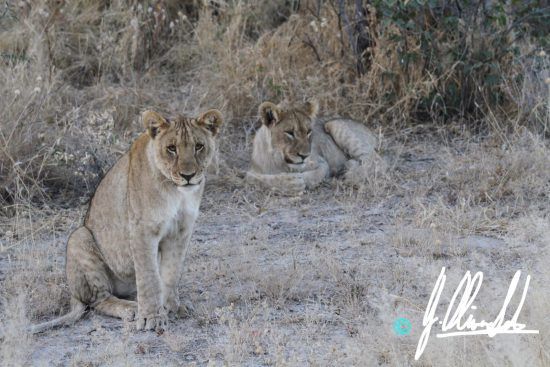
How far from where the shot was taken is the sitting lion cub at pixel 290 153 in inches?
322

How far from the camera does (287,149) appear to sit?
840 centimetres

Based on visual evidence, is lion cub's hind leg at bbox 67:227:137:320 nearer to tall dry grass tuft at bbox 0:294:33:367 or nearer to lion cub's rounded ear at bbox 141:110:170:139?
tall dry grass tuft at bbox 0:294:33:367

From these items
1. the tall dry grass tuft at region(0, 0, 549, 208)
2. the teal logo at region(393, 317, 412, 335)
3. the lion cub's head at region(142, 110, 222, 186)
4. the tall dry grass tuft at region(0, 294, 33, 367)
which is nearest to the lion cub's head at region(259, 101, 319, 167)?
the tall dry grass tuft at region(0, 0, 549, 208)

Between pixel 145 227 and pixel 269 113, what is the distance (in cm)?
319

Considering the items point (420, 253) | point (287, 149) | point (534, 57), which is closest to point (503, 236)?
point (420, 253)

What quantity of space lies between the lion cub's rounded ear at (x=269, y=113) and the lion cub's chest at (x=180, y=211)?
2960 mm

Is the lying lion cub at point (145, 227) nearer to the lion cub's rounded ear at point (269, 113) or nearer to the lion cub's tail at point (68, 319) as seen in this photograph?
the lion cub's tail at point (68, 319)

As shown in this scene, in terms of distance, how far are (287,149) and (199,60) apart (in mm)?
1990

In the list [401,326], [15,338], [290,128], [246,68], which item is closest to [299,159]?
[290,128]

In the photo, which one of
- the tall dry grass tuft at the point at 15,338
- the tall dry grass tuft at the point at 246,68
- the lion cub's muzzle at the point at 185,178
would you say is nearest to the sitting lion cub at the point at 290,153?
the tall dry grass tuft at the point at 246,68

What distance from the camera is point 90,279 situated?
222 inches

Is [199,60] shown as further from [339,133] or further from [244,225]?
[244,225]

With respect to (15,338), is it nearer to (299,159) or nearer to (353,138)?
(299,159)

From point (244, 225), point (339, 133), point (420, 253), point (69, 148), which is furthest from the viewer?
point (339, 133)
